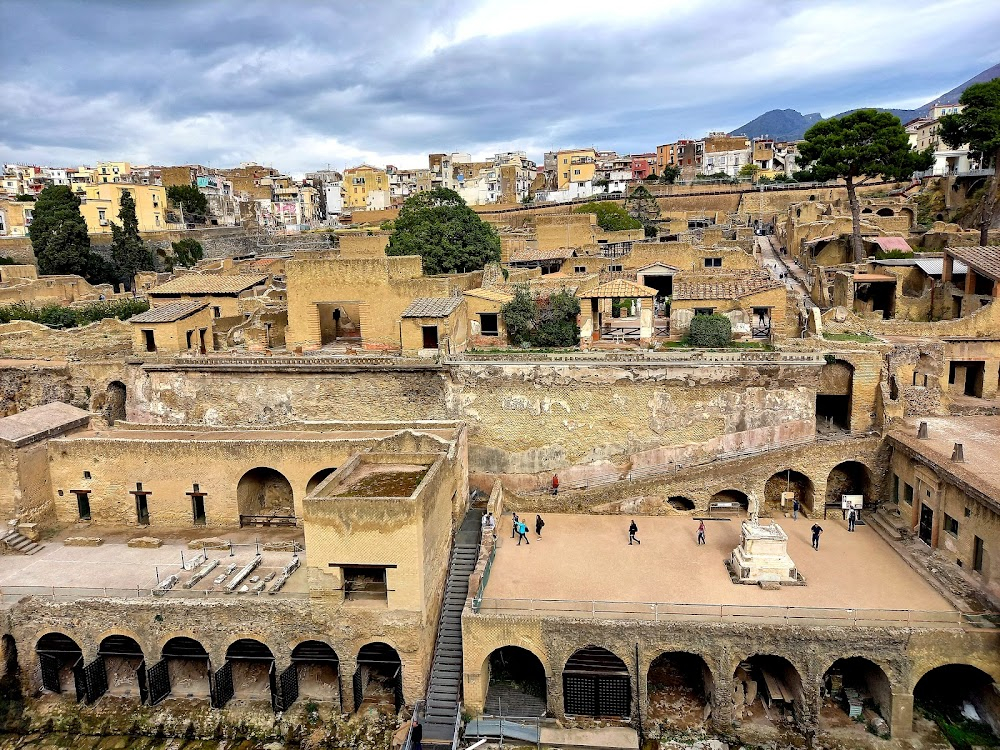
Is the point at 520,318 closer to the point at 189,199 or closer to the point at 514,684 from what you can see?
the point at 514,684

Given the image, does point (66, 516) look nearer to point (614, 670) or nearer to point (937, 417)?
point (614, 670)

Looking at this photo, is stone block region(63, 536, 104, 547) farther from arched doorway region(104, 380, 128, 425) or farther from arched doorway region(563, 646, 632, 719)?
arched doorway region(563, 646, 632, 719)

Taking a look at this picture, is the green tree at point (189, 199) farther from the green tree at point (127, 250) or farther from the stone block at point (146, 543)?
the stone block at point (146, 543)

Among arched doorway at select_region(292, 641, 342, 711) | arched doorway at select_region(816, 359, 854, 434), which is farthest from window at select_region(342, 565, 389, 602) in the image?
arched doorway at select_region(816, 359, 854, 434)

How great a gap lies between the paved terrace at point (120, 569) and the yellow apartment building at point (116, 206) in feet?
151

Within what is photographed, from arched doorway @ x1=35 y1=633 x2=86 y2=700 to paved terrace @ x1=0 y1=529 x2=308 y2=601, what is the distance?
1398 mm

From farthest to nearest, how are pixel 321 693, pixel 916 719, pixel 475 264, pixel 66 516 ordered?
pixel 475 264
pixel 66 516
pixel 321 693
pixel 916 719

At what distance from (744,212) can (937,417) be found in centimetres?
3665

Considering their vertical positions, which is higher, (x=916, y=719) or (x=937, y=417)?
(x=937, y=417)

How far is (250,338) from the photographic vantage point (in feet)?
106

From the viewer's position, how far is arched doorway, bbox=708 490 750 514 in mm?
23688

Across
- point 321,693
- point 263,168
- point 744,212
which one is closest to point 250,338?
point 321,693

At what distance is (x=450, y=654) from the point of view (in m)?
17.9

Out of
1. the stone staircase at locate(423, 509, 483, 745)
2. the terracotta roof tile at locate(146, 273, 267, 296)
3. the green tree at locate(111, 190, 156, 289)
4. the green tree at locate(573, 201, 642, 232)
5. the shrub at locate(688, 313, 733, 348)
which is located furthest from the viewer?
the green tree at locate(573, 201, 642, 232)
